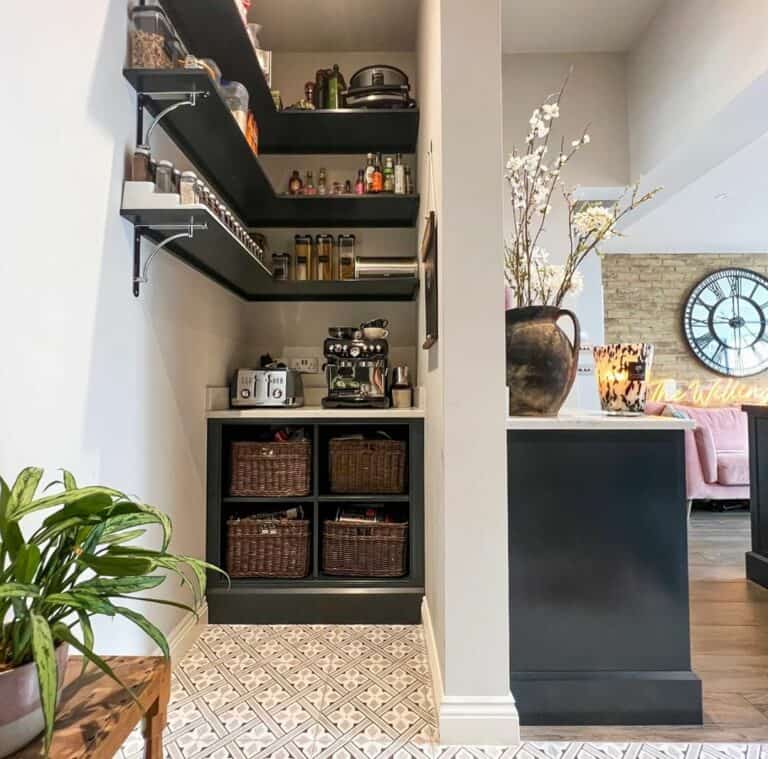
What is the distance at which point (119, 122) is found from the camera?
1573 mm

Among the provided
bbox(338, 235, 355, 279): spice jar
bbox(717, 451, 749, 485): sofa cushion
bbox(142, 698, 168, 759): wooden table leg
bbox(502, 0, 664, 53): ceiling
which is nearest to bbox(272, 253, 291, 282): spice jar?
bbox(338, 235, 355, 279): spice jar

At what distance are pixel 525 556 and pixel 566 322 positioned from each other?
2060 millimetres

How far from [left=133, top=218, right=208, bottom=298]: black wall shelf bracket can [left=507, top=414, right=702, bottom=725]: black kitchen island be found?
1.20 metres

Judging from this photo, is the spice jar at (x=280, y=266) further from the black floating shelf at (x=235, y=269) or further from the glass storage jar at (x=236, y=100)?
the glass storage jar at (x=236, y=100)

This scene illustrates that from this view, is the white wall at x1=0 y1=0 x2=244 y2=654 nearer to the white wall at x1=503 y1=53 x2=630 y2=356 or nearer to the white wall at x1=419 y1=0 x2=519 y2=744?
the white wall at x1=419 y1=0 x2=519 y2=744

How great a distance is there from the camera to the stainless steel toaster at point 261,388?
8.26 ft

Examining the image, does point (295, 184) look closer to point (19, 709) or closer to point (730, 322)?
point (19, 709)

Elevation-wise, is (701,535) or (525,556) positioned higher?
(525,556)

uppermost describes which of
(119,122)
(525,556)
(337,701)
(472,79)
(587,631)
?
(472,79)

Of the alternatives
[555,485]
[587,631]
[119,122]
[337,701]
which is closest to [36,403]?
[119,122]

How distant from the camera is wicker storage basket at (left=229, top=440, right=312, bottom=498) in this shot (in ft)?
7.86

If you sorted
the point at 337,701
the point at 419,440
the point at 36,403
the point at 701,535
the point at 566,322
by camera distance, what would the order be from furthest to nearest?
the point at 701,535 < the point at 566,322 < the point at 419,440 < the point at 337,701 < the point at 36,403

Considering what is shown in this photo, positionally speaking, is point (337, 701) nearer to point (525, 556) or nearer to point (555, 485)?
point (525, 556)

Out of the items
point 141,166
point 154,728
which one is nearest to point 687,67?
point 141,166
